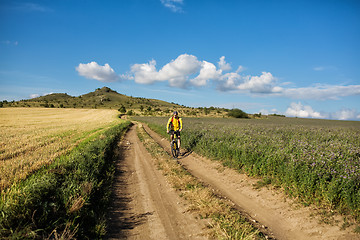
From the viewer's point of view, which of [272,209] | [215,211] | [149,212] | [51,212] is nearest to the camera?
[51,212]

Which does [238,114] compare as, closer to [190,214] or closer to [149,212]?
[190,214]

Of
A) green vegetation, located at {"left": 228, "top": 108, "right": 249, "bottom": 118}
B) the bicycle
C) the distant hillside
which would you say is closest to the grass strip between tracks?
the bicycle

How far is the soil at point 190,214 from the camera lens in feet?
14.1

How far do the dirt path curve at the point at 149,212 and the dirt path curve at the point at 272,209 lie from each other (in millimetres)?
1886

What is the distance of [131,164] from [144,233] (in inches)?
259

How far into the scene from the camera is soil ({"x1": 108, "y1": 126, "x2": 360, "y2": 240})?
431 centimetres

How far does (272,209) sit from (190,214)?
2637 mm

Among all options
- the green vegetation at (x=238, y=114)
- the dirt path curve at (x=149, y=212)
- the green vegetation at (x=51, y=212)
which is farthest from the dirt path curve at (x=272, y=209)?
the green vegetation at (x=238, y=114)

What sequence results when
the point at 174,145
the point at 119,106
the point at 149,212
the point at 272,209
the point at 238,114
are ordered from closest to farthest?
the point at 149,212, the point at 272,209, the point at 174,145, the point at 238,114, the point at 119,106

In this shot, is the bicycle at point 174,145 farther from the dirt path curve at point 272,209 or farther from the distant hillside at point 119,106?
the distant hillside at point 119,106

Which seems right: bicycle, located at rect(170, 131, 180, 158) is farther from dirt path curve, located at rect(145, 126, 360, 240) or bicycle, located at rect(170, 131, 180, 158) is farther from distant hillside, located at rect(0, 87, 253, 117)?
distant hillside, located at rect(0, 87, 253, 117)

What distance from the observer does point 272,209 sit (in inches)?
219

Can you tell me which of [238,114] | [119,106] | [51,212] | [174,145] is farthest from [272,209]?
[119,106]

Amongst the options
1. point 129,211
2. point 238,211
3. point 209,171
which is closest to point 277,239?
point 238,211
